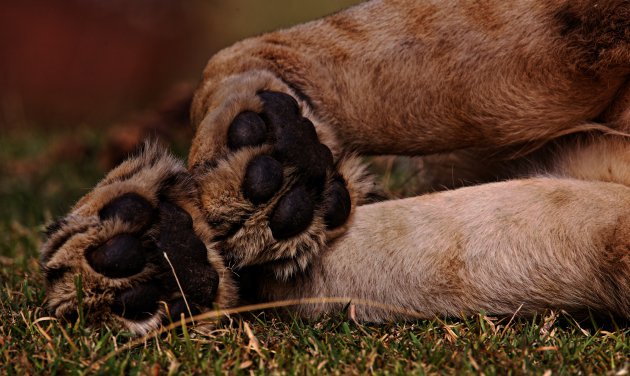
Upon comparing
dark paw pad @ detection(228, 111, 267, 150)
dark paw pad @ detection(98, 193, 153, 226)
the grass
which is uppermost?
dark paw pad @ detection(228, 111, 267, 150)

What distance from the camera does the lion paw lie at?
1.92 m

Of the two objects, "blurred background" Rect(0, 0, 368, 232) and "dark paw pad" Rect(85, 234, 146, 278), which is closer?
"dark paw pad" Rect(85, 234, 146, 278)

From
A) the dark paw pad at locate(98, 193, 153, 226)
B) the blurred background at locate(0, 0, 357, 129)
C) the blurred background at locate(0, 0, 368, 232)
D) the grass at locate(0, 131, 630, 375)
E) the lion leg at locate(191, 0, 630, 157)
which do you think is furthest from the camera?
the blurred background at locate(0, 0, 357, 129)

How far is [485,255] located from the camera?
2182 mm

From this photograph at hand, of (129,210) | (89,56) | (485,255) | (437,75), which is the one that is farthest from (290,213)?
(89,56)

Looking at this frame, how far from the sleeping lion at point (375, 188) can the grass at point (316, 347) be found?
2.6 inches

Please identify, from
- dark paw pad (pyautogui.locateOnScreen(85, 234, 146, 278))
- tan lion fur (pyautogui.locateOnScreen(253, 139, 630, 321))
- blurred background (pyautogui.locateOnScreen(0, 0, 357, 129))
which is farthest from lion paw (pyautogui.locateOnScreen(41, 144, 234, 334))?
blurred background (pyautogui.locateOnScreen(0, 0, 357, 129))

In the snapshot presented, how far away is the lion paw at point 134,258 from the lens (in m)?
1.92

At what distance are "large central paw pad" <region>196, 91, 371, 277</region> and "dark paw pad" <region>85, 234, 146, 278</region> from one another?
235mm

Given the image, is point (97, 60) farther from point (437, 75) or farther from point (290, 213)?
point (290, 213)

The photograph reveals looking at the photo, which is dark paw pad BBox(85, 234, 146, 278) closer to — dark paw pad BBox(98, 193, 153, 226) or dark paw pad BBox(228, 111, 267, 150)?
dark paw pad BBox(98, 193, 153, 226)

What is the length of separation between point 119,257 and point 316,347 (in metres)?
0.49

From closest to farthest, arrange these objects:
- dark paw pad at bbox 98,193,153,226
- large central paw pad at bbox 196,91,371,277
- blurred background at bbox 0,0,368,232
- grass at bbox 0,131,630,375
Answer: grass at bbox 0,131,630,375 < dark paw pad at bbox 98,193,153,226 < large central paw pad at bbox 196,91,371,277 < blurred background at bbox 0,0,368,232

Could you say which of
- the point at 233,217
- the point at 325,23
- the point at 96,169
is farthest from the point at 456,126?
the point at 96,169
